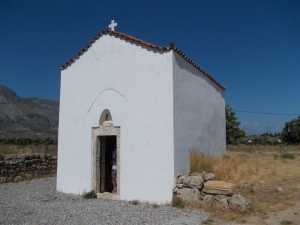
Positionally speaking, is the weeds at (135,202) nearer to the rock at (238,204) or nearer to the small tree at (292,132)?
the rock at (238,204)

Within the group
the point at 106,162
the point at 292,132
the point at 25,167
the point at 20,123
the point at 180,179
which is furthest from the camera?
the point at 20,123

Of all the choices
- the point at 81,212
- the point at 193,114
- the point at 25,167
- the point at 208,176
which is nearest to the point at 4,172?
the point at 25,167

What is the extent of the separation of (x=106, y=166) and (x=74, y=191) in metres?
1.41

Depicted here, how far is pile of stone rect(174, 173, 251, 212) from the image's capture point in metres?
6.79

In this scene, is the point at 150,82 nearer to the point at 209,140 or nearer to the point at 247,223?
the point at 209,140

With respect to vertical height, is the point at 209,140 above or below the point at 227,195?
above

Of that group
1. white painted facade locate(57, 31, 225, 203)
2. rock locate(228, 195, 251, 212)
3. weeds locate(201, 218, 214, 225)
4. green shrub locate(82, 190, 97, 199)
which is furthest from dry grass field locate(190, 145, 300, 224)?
green shrub locate(82, 190, 97, 199)

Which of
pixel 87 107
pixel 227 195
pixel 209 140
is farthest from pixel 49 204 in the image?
pixel 209 140

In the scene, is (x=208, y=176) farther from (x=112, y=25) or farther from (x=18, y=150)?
(x=18, y=150)

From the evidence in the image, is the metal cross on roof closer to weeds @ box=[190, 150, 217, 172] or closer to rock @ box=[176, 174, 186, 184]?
weeds @ box=[190, 150, 217, 172]

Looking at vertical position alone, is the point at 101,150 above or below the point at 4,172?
above

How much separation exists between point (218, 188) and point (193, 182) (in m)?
0.69

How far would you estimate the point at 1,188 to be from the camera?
10352mm

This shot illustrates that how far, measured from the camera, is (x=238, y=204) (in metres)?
6.69
